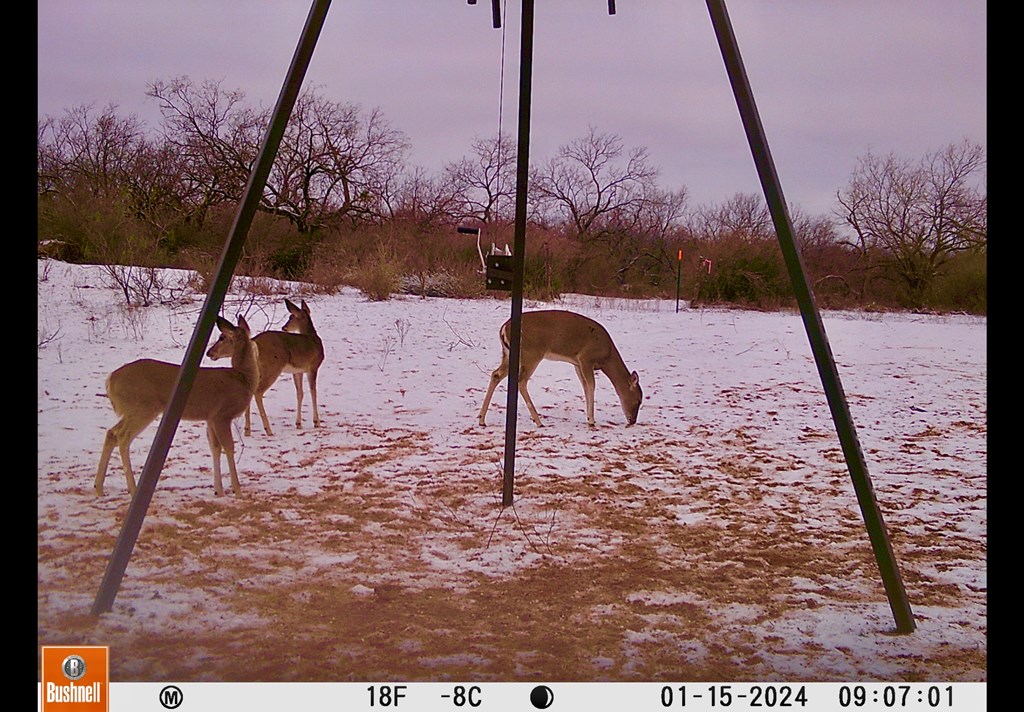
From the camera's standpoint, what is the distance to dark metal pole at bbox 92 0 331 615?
3.86 feet

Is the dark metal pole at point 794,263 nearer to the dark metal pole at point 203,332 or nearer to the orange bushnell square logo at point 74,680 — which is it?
the dark metal pole at point 203,332

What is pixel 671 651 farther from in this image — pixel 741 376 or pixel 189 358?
pixel 741 376

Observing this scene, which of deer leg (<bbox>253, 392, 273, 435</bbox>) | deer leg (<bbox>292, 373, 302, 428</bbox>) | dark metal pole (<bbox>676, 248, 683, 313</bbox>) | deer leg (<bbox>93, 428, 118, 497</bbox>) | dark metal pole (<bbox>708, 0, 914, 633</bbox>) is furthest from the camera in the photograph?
dark metal pole (<bbox>676, 248, 683, 313</bbox>)

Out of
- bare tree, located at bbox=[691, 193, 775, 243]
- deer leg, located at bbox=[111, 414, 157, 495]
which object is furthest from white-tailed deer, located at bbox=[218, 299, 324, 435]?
bare tree, located at bbox=[691, 193, 775, 243]

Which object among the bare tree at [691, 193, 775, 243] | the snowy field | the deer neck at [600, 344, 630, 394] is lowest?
the snowy field

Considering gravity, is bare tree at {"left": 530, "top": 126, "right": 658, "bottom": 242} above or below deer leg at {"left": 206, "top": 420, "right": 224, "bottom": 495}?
above

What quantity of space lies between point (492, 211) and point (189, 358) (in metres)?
1.28

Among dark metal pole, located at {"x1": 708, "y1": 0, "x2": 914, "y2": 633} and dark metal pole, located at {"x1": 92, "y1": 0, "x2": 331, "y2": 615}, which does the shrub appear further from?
dark metal pole, located at {"x1": 708, "y1": 0, "x2": 914, "y2": 633}

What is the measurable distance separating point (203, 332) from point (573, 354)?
1443 mm

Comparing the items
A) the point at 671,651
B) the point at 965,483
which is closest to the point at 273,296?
the point at 671,651

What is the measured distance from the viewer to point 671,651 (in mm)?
1196

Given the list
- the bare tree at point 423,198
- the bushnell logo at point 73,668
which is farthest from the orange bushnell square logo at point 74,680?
the bare tree at point 423,198

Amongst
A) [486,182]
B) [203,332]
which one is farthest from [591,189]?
[203,332]
